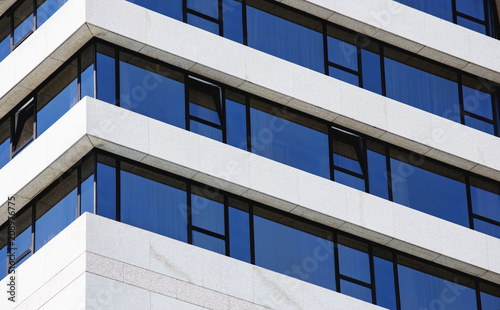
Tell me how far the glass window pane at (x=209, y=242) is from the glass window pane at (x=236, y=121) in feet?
8.00

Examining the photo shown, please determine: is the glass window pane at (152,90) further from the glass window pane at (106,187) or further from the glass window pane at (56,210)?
the glass window pane at (56,210)

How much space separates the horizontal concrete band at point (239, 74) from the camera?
33.2 meters

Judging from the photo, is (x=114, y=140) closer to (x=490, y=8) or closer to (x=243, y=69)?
(x=243, y=69)

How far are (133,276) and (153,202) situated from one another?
222 cm

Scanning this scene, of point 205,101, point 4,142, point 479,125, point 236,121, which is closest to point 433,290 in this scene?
point 479,125

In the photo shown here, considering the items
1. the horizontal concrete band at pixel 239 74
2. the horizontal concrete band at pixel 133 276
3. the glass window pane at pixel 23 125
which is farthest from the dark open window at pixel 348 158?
the glass window pane at pixel 23 125

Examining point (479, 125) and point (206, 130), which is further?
point (479, 125)

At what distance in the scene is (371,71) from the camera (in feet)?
121

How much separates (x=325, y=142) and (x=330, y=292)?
3975mm

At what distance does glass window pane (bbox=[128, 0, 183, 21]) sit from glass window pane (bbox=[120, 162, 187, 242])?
4001 millimetres

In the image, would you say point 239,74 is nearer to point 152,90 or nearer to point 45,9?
point 152,90

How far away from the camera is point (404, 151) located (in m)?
36.6

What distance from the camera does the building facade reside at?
31781 mm

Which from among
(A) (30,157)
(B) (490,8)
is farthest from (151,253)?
(B) (490,8)
